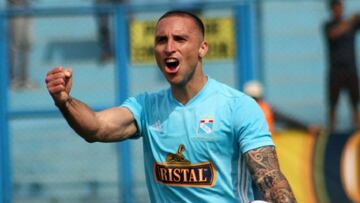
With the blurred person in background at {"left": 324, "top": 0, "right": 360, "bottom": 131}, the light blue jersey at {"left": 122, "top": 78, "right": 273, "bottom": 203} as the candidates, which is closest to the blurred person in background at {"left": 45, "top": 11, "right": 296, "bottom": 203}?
the light blue jersey at {"left": 122, "top": 78, "right": 273, "bottom": 203}

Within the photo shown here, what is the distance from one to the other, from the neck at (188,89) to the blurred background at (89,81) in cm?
459

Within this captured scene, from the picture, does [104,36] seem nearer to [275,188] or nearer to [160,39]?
[160,39]

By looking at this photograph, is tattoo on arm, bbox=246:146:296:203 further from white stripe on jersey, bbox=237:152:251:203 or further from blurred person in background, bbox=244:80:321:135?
blurred person in background, bbox=244:80:321:135

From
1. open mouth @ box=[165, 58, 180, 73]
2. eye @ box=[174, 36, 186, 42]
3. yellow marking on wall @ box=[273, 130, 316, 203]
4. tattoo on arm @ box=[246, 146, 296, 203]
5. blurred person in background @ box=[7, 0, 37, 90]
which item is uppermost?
blurred person in background @ box=[7, 0, 37, 90]

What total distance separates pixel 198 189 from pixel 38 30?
549 centimetres

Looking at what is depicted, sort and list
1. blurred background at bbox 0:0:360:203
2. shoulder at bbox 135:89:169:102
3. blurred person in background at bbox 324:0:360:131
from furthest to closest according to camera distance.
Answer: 1. blurred person in background at bbox 324:0:360:131
2. blurred background at bbox 0:0:360:203
3. shoulder at bbox 135:89:169:102

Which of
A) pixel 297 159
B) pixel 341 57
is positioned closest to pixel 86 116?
pixel 297 159

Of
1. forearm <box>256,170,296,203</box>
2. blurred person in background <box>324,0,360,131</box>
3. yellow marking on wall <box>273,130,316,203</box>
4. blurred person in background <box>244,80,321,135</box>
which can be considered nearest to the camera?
forearm <box>256,170,296,203</box>

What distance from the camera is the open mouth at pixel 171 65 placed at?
14.7ft

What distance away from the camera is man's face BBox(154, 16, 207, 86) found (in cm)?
448

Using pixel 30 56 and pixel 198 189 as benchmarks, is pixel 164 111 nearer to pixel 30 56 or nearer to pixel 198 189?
pixel 198 189

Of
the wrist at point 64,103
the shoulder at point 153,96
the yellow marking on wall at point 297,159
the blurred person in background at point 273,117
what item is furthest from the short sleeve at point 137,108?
the yellow marking on wall at point 297,159

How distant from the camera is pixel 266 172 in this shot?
4250 millimetres

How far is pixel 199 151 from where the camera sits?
443 centimetres
